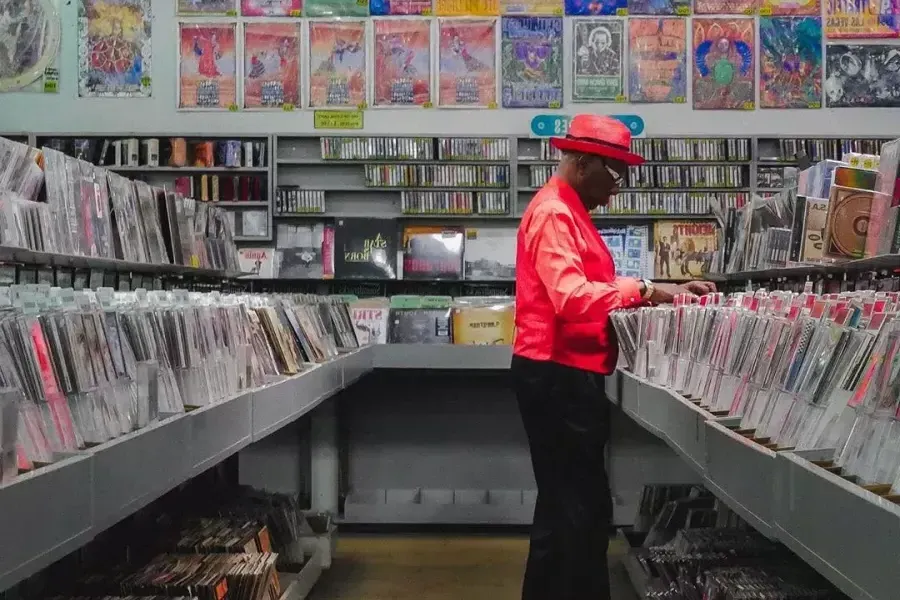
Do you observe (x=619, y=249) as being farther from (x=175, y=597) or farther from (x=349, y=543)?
(x=175, y=597)

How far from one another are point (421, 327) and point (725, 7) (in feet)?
10.7

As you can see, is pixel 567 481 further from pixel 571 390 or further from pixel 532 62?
pixel 532 62

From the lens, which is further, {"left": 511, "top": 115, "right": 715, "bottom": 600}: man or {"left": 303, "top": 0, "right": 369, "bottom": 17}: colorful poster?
{"left": 303, "top": 0, "right": 369, "bottom": 17}: colorful poster

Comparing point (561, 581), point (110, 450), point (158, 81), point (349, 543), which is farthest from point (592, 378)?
point (158, 81)

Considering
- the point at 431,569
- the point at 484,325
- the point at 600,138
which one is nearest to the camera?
the point at 600,138

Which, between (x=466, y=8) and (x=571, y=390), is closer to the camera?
(x=571, y=390)

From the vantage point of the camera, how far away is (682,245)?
646cm

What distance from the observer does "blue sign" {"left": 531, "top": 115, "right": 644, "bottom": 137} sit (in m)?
6.48

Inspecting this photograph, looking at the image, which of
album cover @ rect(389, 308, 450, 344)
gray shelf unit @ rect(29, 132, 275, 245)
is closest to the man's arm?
album cover @ rect(389, 308, 450, 344)

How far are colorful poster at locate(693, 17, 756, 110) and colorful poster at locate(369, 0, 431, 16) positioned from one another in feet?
6.14

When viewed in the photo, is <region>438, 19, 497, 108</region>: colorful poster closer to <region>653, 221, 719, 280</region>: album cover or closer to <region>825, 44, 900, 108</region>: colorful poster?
<region>653, 221, 719, 280</region>: album cover

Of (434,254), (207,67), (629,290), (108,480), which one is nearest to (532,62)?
(434,254)

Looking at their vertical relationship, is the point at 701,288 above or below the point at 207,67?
below

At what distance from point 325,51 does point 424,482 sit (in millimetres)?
3018
